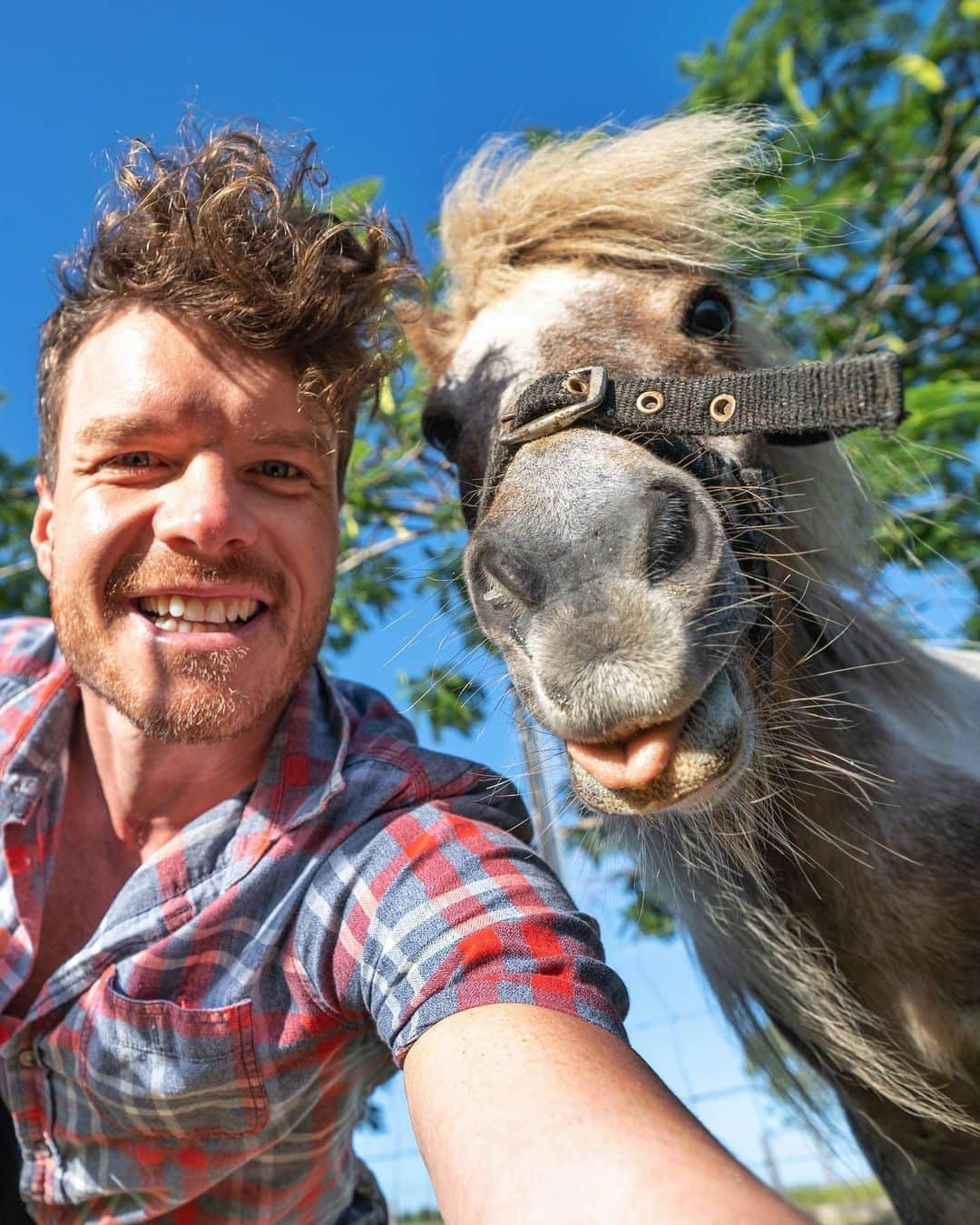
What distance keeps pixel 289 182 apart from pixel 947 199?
3321mm

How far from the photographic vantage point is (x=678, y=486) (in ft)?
4.77

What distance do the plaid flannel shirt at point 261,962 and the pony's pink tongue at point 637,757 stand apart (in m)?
0.26

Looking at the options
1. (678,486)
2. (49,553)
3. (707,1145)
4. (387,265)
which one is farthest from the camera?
(387,265)

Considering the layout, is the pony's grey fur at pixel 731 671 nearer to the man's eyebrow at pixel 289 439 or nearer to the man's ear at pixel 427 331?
the man's ear at pixel 427 331

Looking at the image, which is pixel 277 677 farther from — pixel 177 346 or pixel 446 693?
pixel 446 693

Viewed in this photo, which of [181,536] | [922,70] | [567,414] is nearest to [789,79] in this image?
[922,70]

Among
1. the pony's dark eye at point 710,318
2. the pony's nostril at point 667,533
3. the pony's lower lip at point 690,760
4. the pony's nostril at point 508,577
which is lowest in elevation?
the pony's lower lip at point 690,760

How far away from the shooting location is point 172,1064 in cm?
158

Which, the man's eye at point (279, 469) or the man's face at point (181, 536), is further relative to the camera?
the man's eye at point (279, 469)

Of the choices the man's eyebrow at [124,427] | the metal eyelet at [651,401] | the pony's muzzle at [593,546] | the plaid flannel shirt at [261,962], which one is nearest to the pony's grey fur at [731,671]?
the pony's muzzle at [593,546]

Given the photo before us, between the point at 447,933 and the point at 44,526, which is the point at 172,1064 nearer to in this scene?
the point at 447,933

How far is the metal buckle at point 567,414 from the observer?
1641mm

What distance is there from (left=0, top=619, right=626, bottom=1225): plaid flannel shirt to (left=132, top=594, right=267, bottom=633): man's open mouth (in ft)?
0.89

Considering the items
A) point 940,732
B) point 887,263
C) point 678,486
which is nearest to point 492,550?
point 678,486
